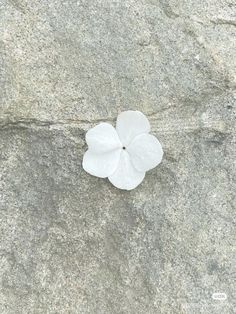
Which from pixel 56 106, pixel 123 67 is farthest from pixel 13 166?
pixel 123 67

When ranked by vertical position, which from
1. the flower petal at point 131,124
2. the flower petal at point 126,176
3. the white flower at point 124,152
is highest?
the flower petal at point 131,124

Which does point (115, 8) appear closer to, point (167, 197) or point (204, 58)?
point (204, 58)

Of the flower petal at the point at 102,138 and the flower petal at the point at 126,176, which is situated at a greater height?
the flower petal at the point at 102,138

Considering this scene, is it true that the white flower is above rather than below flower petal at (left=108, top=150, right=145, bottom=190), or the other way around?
above
